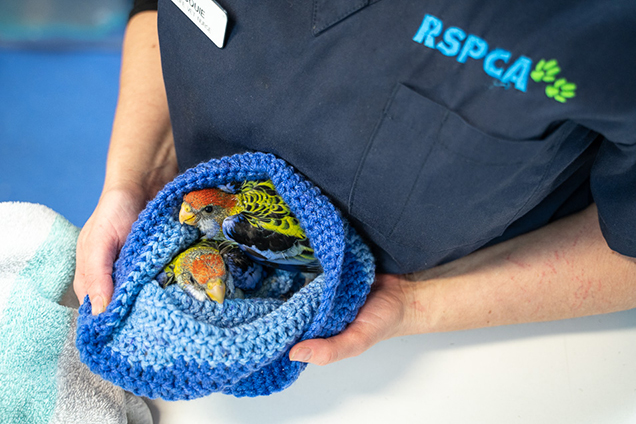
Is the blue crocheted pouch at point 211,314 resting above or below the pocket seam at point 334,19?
below

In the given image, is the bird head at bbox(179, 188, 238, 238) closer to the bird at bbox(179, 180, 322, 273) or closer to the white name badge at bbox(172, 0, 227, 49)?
the bird at bbox(179, 180, 322, 273)

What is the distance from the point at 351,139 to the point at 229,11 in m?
0.27

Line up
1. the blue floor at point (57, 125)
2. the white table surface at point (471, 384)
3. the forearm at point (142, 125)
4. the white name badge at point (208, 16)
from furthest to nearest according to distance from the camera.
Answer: the blue floor at point (57, 125) < the forearm at point (142, 125) < the white table surface at point (471, 384) < the white name badge at point (208, 16)

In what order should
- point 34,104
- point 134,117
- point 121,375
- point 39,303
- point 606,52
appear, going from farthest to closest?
1. point 34,104
2. point 134,117
3. point 39,303
4. point 121,375
5. point 606,52

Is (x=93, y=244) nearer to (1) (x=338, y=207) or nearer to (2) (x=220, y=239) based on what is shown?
(2) (x=220, y=239)

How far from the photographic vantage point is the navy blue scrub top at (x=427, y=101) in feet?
1.81

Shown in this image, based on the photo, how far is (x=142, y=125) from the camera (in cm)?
104

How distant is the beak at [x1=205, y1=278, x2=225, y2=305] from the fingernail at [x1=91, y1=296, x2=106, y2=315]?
173 mm

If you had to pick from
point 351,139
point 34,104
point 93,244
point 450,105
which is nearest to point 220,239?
point 93,244

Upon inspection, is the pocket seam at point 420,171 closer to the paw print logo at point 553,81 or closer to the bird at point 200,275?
the paw print logo at point 553,81

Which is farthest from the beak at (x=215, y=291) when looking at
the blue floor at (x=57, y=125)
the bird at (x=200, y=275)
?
the blue floor at (x=57, y=125)

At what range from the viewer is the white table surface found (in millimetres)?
872

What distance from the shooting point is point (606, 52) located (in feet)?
1.80

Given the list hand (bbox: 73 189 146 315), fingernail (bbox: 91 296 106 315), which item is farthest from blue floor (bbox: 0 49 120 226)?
fingernail (bbox: 91 296 106 315)
